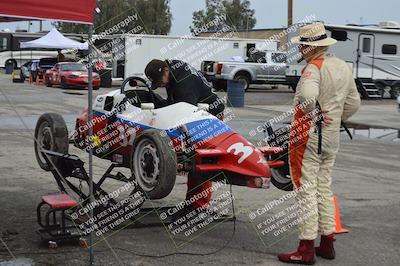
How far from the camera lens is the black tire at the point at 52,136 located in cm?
710

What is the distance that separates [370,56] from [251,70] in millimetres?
6428

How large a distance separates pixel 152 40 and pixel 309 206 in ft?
106

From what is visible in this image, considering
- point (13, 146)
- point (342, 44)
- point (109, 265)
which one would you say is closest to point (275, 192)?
point (109, 265)

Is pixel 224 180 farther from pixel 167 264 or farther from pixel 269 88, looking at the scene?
pixel 269 88

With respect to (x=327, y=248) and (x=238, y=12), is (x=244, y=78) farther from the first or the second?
(x=327, y=248)

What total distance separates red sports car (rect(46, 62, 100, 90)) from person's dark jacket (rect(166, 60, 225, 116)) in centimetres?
2632

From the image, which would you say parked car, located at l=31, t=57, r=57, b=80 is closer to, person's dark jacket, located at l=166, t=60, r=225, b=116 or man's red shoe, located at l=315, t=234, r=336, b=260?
person's dark jacket, located at l=166, t=60, r=225, b=116

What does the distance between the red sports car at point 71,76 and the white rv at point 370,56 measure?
1065 centimetres

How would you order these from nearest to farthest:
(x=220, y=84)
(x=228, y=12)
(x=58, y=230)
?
(x=58, y=230) → (x=220, y=84) → (x=228, y=12)

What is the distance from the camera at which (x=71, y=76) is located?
1299 inches

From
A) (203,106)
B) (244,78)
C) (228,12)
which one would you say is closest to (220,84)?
(244,78)

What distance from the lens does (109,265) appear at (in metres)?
5.47

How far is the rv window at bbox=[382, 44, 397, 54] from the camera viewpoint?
31484mm

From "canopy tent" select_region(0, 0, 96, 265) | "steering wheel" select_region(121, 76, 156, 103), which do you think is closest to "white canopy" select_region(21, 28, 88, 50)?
"steering wheel" select_region(121, 76, 156, 103)
